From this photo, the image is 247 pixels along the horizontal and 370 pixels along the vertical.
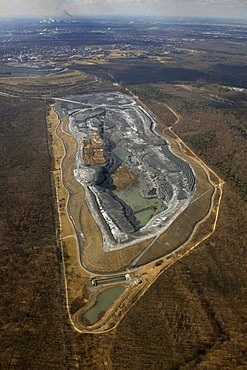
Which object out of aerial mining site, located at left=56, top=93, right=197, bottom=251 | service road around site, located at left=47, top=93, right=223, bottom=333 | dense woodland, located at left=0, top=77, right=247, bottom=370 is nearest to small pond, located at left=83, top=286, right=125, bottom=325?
service road around site, located at left=47, top=93, right=223, bottom=333

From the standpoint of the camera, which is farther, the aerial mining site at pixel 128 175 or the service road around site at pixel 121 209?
the aerial mining site at pixel 128 175

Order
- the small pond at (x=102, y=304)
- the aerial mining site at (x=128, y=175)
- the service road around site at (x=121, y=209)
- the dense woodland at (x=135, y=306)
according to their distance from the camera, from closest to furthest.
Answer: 1. the dense woodland at (x=135, y=306)
2. the small pond at (x=102, y=304)
3. the service road around site at (x=121, y=209)
4. the aerial mining site at (x=128, y=175)

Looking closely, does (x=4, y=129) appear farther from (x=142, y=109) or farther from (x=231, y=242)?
(x=231, y=242)

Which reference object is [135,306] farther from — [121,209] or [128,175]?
[128,175]

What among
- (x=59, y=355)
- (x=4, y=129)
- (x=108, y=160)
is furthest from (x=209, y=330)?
Answer: (x=4, y=129)

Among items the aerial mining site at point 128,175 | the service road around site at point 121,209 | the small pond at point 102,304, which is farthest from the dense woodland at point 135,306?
the aerial mining site at point 128,175

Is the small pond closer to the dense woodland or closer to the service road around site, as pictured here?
the service road around site

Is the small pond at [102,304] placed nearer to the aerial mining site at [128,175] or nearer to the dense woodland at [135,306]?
the dense woodland at [135,306]
